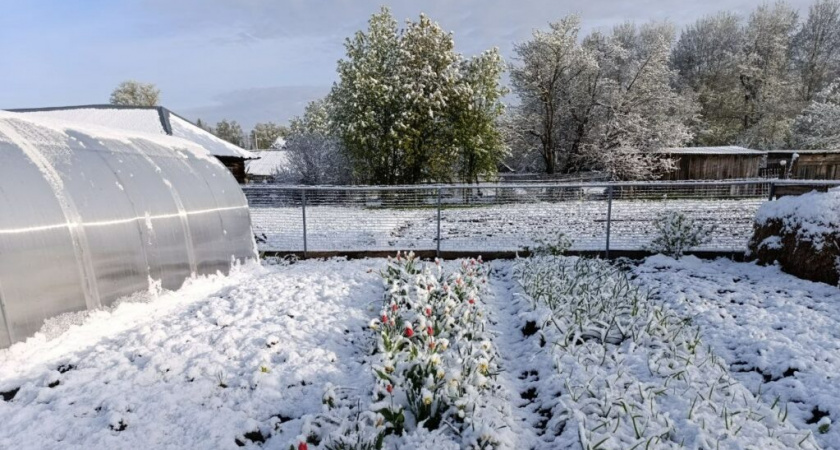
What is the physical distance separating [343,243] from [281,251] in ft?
4.06

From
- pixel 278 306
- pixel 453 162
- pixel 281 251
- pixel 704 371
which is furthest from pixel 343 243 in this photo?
pixel 453 162

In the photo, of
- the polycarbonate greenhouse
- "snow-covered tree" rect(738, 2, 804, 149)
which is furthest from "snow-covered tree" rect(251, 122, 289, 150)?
the polycarbonate greenhouse

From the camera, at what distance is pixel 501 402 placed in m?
3.03

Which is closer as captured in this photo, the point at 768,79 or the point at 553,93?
the point at 553,93

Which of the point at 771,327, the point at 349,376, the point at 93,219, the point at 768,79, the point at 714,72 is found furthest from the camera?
the point at 714,72

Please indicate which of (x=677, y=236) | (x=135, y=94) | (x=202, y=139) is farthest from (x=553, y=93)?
(x=135, y=94)

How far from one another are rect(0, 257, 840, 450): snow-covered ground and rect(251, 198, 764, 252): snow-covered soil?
3.07 meters

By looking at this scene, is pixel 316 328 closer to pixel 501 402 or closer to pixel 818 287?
pixel 501 402

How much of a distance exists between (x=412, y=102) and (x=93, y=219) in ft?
48.5

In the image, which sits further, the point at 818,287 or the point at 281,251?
the point at 281,251

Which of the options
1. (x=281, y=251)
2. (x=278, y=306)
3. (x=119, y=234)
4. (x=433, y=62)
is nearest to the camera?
(x=119, y=234)

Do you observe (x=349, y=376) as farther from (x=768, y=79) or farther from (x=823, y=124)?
(x=768, y=79)

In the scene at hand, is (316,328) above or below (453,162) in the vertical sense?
below

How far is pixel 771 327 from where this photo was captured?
4176mm
